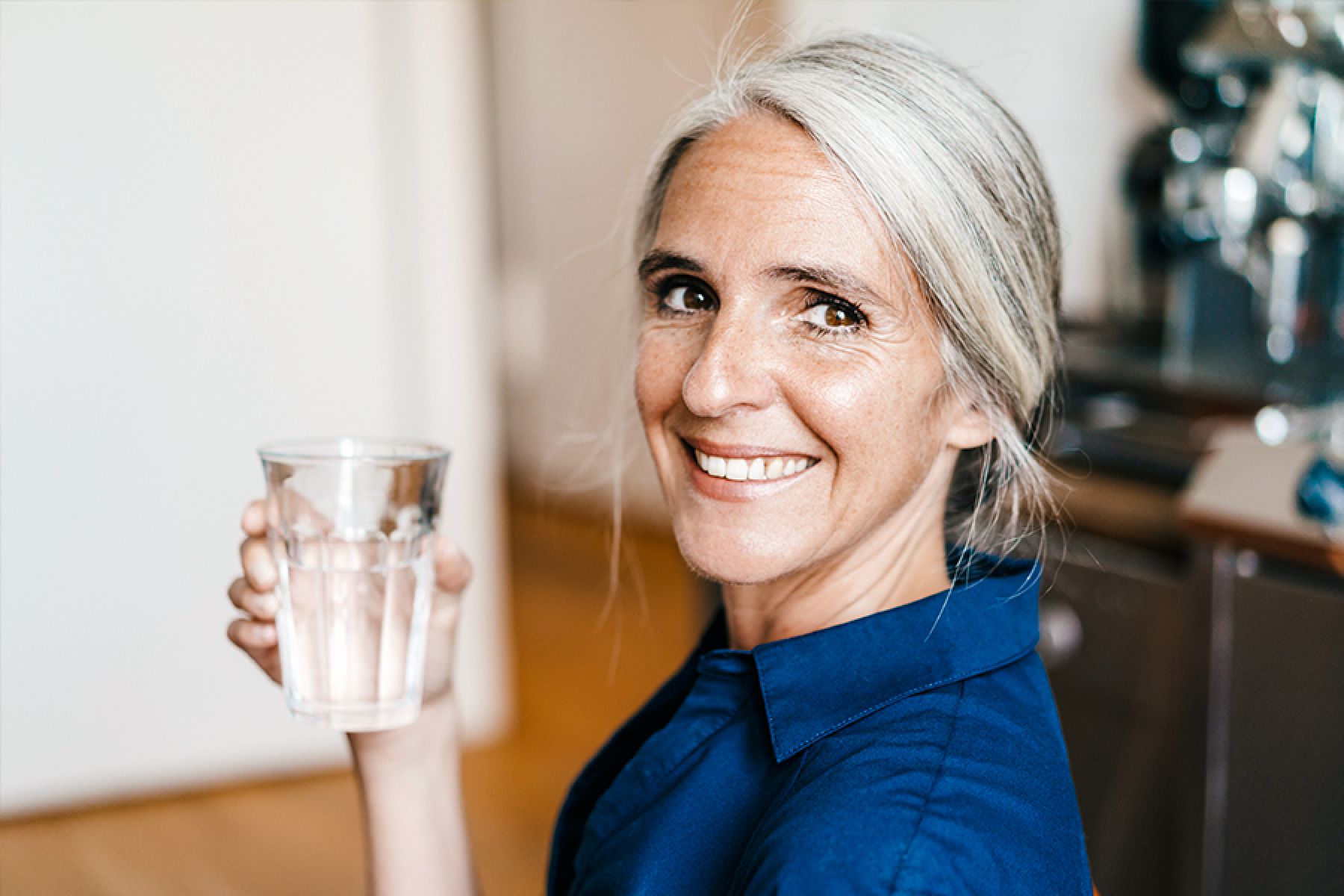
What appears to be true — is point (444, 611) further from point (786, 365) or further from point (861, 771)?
point (861, 771)

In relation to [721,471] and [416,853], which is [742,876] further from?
[416,853]

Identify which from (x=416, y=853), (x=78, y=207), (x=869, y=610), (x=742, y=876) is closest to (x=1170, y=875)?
(x=869, y=610)

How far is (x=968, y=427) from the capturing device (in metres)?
1.04

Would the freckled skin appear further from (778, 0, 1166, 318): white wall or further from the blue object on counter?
(778, 0, 1166, 318): white wall

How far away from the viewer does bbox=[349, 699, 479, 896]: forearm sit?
1146 mm

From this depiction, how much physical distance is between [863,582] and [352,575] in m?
0.40

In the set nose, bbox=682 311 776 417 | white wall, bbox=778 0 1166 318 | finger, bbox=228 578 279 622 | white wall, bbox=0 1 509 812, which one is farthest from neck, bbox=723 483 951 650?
white wall, bbox=778 0 1166 318

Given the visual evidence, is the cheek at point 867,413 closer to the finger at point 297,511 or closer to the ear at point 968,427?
the ear at point 968,427

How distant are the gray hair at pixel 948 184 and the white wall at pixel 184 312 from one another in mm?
446

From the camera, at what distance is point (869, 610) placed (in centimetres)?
105

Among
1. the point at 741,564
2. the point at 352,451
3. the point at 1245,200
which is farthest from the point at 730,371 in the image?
the point at 1245,200

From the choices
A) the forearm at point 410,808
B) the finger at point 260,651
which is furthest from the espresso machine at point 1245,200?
the finger at point 260,651

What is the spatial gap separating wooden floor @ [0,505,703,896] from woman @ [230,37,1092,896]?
21 cm

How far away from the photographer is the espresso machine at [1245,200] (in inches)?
81.1
